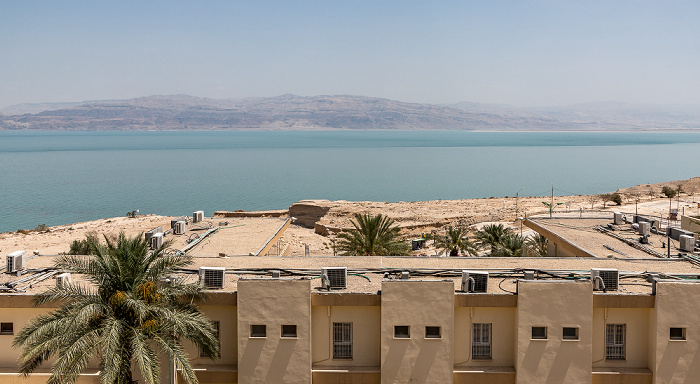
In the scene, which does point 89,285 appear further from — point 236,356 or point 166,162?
point 166,162

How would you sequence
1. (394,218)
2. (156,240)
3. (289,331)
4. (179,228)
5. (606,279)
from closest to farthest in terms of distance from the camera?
(289,331) → (606,279) → (156,240) → (179,228) → (394,218)

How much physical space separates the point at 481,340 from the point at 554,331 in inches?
55.5

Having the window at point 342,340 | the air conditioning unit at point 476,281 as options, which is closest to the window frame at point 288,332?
the window at point 342,340

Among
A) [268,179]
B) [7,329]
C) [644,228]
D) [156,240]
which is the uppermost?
[644,228]

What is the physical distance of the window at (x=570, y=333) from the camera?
1208 centimetres

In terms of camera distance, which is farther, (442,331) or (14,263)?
(14,263)

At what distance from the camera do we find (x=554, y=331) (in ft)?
→ 39.4

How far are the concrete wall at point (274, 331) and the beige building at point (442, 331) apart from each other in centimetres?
2

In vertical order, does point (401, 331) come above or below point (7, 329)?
above

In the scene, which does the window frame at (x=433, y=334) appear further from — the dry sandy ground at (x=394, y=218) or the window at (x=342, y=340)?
the dry sandy ground at (x=394, y=218)

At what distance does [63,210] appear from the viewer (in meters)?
85.4

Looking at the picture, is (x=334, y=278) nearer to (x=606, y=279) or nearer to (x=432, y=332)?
(x=432, y=332)

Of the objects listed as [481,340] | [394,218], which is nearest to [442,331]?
[481,340]

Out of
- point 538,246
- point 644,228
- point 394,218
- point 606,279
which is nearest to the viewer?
point 606,279
